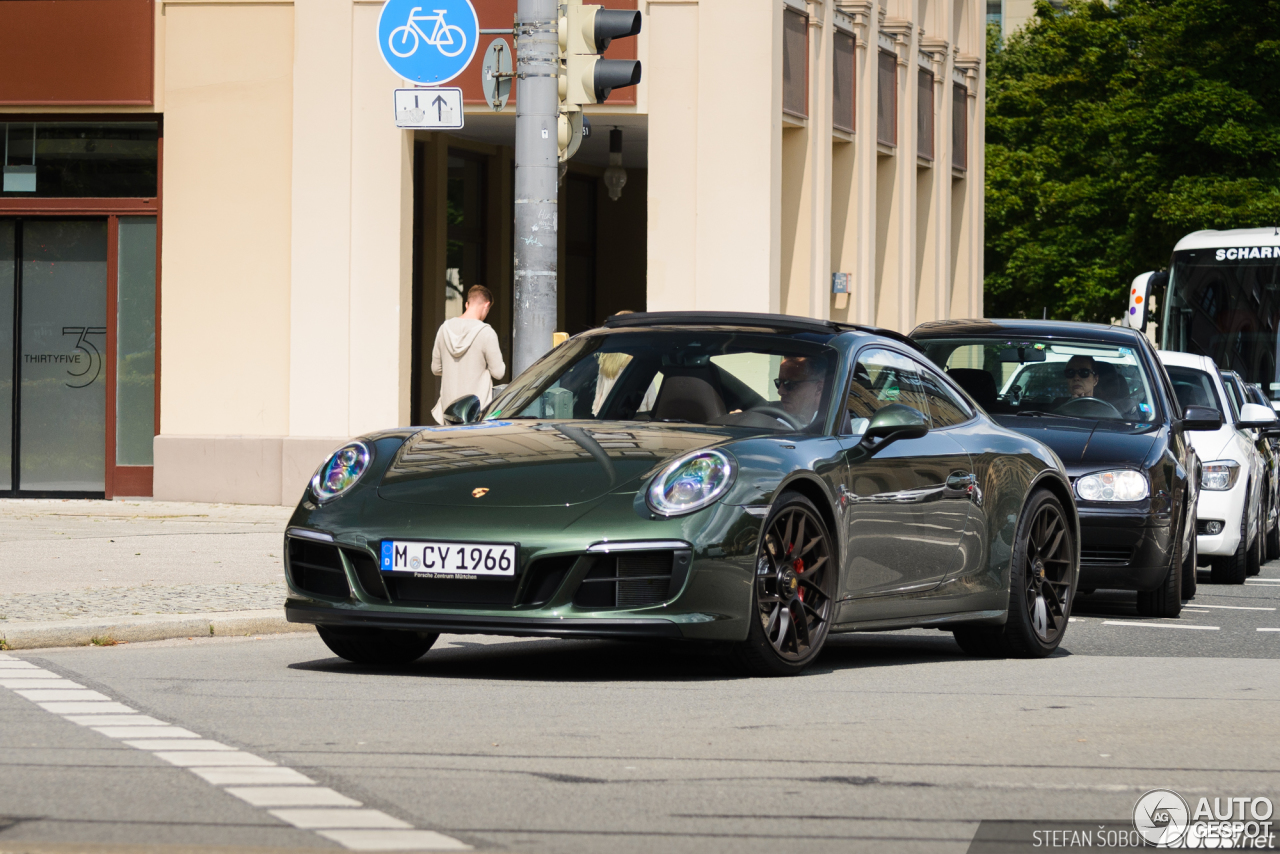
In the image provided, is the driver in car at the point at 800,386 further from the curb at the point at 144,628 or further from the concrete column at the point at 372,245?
the concrete column at the point at 372,245

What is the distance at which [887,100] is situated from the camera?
28.1 m

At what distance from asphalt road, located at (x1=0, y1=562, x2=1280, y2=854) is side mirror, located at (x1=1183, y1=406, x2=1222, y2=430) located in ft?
11.9

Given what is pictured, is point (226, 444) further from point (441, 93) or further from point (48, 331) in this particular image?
point (441, 93)

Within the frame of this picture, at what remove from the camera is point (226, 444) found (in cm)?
2047

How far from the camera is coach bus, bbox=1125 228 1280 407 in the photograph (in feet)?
87.4

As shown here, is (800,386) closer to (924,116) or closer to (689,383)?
(689,383)

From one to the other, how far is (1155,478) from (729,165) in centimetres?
1021

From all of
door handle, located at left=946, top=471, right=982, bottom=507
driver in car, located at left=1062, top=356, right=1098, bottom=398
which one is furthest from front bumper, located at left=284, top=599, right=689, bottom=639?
driver in car, located at left=1062, top=356, right=1098, bottom=398

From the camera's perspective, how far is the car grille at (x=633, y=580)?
7.42m

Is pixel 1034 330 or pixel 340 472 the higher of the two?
pixel 1034 330

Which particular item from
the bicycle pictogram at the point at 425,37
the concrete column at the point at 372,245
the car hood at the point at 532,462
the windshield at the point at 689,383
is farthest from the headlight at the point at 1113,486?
the concrete column at the point at 372,245

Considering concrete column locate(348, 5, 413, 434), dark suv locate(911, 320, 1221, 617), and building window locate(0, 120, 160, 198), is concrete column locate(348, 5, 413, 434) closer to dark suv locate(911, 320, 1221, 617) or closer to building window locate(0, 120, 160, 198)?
building window locate(0, 120, 160, 198)

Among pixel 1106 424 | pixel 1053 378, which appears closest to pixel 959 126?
pixel 1053 378

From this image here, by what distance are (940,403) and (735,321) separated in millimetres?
1064
